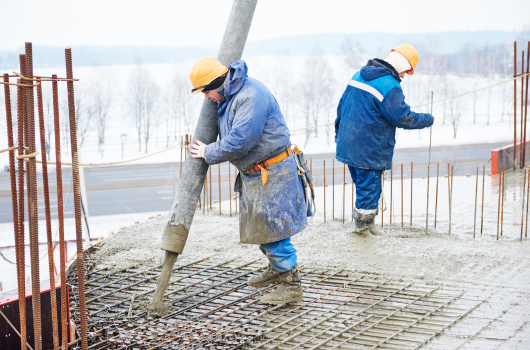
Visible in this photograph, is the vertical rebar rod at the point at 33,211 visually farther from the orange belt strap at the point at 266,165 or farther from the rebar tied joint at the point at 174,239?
the orange belt strap at the point at 266,165

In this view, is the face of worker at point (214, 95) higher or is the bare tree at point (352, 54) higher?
the bare tree at point (352, 54)

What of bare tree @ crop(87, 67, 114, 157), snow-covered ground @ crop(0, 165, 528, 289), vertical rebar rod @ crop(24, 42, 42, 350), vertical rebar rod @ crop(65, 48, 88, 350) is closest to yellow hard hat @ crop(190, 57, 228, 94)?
vertical rebar rod @ crop(65, 48, 88, 350)

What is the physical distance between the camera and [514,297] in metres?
3.37

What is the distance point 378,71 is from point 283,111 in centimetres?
3297

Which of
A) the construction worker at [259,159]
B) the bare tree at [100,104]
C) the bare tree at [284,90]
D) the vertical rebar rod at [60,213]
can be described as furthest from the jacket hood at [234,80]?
the bare tree at [284,90]

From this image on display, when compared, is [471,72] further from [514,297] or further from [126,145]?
[514,297]

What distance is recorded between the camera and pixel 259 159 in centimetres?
316

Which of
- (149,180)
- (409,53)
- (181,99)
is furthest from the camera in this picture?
(181,99)

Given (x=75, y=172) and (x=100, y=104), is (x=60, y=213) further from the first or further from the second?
(x=100, y=104)

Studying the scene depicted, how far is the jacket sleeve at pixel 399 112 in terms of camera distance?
14.1ft

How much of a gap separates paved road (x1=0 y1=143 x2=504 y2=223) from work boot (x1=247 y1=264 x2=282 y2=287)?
1537 cm

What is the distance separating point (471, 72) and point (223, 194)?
35821 millimetres

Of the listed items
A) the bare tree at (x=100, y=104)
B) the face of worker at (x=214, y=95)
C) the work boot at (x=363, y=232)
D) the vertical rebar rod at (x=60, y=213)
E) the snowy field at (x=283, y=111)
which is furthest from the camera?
the snowy field at (x=283, y=111)

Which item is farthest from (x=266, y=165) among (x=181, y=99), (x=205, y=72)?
(x=181, y=99)
